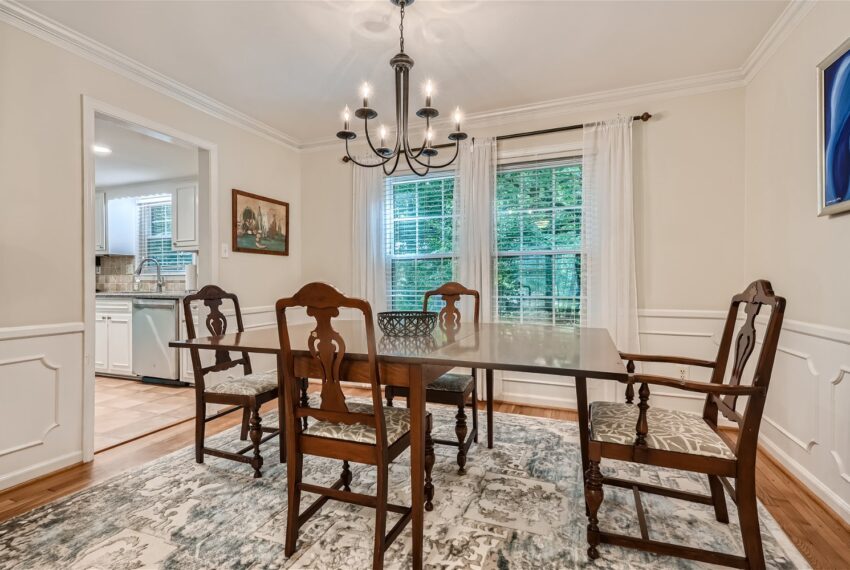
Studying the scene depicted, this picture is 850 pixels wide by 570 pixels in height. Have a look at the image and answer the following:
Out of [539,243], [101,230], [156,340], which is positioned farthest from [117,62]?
[101,230]

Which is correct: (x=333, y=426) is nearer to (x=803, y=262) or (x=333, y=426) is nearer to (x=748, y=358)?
(x=748, y=358)

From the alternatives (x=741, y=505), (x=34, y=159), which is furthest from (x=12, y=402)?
(x=741, y=505)

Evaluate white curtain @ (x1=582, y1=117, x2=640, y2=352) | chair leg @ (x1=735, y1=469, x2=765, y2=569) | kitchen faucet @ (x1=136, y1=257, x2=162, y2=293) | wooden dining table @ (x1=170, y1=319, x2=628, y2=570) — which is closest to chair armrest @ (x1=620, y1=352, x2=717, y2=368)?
A: wooden dining table @ (x1=170, y1=319, x2=628, y2=570)

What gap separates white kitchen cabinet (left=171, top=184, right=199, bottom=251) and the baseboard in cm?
304

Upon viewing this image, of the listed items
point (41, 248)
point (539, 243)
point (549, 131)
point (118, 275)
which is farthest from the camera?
point (118, 275)

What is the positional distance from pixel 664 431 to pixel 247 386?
2.06 meters

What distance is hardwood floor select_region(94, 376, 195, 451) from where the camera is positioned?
297 centimetres

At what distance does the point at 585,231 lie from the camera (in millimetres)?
3326

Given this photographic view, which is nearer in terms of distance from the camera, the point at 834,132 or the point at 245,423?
the point at 834,132

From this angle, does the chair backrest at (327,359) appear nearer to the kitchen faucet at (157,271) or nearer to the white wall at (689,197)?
the white wall at (689,197)

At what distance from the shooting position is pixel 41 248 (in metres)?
2.33

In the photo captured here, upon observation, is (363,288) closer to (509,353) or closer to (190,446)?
(190,446)

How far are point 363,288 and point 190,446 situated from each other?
6.39ft

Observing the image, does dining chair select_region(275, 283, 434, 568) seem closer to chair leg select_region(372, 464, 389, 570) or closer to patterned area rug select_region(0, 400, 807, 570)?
chair leg select_region(372, 464, 389, 570)
